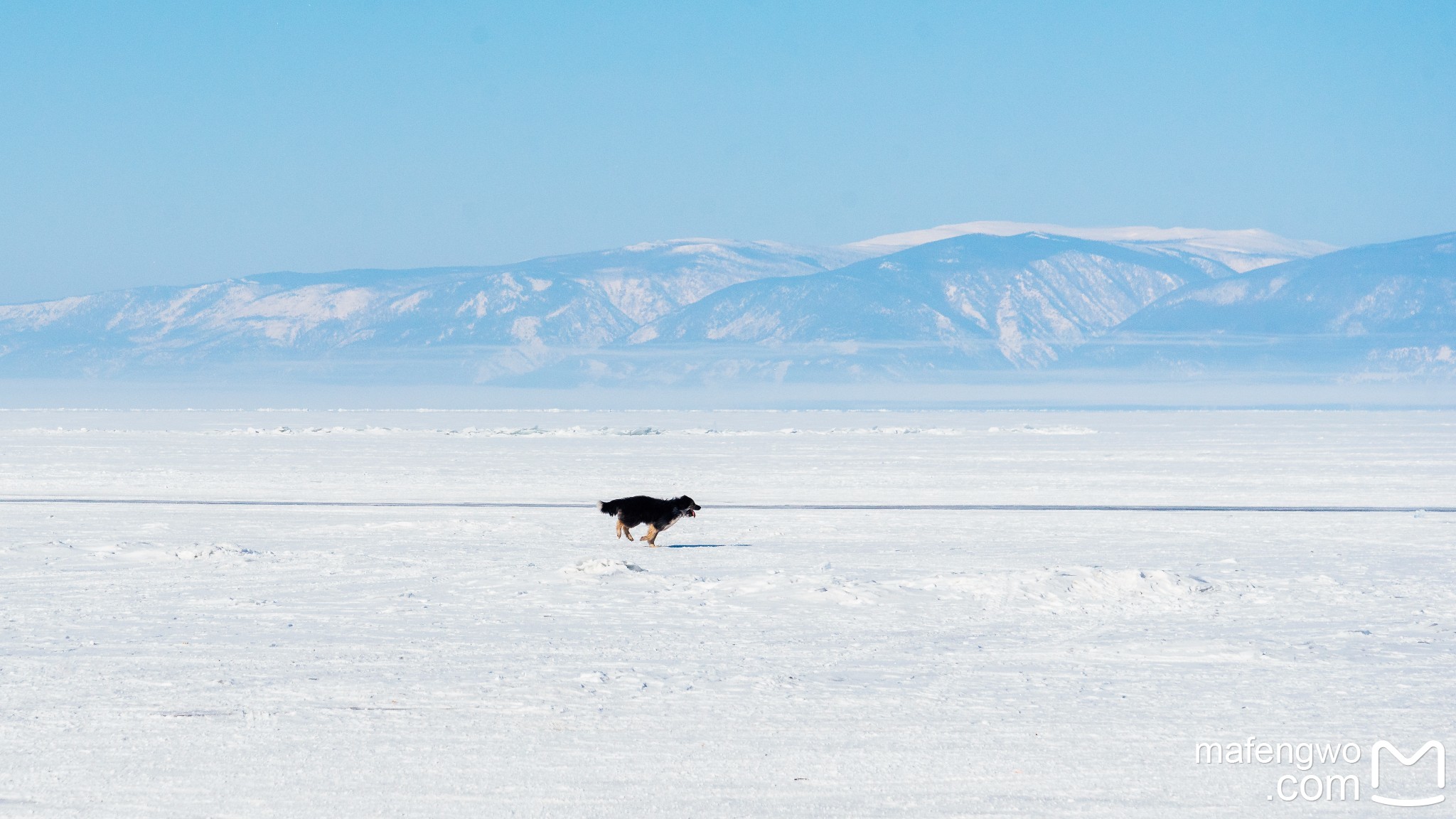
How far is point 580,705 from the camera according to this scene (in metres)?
8.71

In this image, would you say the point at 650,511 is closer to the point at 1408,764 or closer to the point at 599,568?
the point at 599,568

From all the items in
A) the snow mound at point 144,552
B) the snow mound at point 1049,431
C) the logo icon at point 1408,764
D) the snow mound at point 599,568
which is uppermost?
the snow mound at point 1049,431

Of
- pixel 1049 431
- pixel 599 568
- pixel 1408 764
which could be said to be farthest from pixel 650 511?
pixel 1049 431

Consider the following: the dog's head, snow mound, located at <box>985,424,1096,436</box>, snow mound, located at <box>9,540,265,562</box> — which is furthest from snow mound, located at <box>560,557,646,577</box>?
snow mound, located at <box>985,424,1096,436</box>

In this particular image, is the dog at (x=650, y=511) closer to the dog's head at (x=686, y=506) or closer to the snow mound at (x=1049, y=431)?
the dog's head at (x=686, y=506)

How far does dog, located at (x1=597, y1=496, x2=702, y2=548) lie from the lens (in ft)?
56.3

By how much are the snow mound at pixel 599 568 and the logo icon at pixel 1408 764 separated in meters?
8.18

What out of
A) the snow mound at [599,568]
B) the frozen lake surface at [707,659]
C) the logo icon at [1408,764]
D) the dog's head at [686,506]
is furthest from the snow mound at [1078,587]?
the logo icon at [1408,764]

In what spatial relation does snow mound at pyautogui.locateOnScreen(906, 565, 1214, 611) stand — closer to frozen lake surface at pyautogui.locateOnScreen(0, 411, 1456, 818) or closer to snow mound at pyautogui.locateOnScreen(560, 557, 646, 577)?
frozen lake surface at pyautogui.locateOnScreen(0, 411, 1456, 818)

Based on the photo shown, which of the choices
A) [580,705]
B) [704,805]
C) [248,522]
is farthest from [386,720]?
[248,522]

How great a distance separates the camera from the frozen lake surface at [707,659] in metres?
7.05

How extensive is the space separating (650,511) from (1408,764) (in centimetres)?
1078

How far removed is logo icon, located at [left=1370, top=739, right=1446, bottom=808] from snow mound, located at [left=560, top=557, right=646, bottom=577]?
26.8 feet

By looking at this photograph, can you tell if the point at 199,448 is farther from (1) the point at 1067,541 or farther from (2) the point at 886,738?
(2) the point at 886,738
